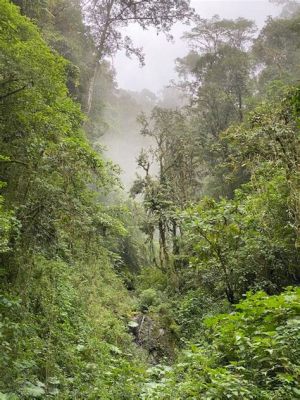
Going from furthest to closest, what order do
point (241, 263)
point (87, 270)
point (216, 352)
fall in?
point (87, 270) < point (241, 263) < point (216, 352)

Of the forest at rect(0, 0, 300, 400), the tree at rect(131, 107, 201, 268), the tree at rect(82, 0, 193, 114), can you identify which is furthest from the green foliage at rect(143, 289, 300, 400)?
the tree at rect(82, 0, 193, 114)

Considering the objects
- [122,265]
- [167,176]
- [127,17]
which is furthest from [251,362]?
[127,17]

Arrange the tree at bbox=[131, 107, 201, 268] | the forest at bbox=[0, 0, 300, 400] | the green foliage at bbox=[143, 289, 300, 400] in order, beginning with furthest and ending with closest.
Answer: the tree at bbox=[131, 107, 201, 268]
the forest at bbox=[0, 0, 300, 400]
the green foliage at bbox=[143, 289, 300, 400]

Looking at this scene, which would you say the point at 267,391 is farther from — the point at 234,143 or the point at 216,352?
the point at 234,143

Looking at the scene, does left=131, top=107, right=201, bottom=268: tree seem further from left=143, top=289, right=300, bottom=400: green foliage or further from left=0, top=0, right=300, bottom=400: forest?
left=143, top=289, right=300, bottom=400: green foliage

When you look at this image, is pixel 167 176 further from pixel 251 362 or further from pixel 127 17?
pixel 251 362

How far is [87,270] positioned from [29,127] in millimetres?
4682

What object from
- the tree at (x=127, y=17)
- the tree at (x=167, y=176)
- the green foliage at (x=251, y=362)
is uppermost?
the tree at (x=127, y=17)

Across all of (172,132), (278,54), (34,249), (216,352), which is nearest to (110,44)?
(172,132)

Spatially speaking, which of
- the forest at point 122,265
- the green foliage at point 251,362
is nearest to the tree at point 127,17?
the forest at point 122,265

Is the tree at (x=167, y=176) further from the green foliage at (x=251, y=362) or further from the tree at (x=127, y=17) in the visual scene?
the green foliage at (x=251, y=362)

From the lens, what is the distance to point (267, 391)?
4.04 metres

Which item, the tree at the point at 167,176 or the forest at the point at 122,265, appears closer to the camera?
the forest at the point at 122,265

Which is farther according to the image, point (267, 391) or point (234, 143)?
point (234, 143)
